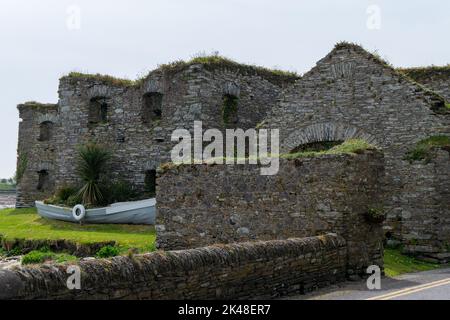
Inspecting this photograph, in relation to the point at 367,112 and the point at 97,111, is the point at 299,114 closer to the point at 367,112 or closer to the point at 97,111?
the point at 367,112

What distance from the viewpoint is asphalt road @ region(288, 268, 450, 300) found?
36.0 ft

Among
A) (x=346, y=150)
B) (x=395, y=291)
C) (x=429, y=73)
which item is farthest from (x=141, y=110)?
(x=395, y=291)

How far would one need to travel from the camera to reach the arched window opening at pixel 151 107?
86.1ft

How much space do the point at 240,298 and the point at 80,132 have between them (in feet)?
63.5

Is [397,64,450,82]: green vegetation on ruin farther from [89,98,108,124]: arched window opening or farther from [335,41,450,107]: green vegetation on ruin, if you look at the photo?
[89,98,108,124]: arched window opening

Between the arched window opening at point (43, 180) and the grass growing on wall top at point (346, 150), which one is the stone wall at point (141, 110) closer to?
the arched window opening at point (43, 180)

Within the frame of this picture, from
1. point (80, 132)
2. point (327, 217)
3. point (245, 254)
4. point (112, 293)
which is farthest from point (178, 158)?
point (112, 293)

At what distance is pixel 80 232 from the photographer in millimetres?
22688

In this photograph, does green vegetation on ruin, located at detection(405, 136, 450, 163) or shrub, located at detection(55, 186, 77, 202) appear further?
shrub, located at detection(55, 186, 77, 202)

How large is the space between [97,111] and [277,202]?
15.7m

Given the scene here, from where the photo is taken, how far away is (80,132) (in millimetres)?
27984

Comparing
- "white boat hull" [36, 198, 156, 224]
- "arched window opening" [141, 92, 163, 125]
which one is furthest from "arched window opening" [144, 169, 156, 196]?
"arched window opening" [141, 92, 163, 125]

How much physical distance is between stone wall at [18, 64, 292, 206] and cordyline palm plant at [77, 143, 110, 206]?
719 mm
